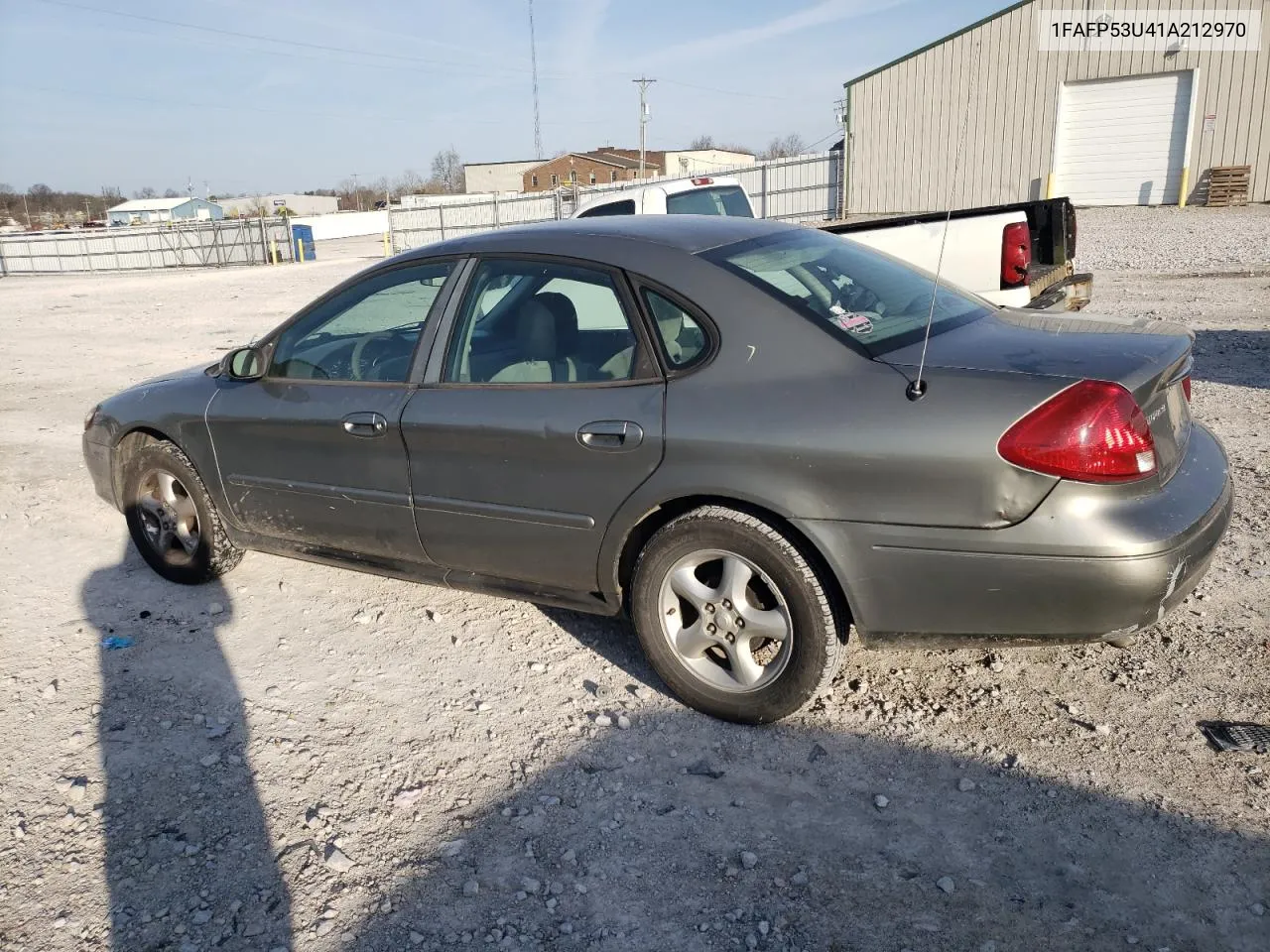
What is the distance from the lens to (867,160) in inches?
1220

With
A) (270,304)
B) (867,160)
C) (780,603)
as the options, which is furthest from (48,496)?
(867,160)

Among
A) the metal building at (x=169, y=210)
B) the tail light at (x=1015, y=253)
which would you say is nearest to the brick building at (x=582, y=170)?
the metal building at (x=169, y=210)

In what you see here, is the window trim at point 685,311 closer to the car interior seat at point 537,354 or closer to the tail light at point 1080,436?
the car interior seat at point 537,354

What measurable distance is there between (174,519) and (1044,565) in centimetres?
398

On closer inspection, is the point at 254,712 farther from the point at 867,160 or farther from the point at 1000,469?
the point at 867,160

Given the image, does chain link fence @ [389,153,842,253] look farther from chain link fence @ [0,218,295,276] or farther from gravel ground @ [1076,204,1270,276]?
gravel ground @ [1076,204,1270,276]

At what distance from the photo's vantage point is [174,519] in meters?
4.72

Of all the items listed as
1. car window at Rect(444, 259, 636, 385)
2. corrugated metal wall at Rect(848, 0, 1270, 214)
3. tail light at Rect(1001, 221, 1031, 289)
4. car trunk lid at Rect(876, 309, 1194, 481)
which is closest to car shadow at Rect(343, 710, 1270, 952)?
car trunk lid at Rect(876, 309, 1194, 481)

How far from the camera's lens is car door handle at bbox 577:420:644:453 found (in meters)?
3.16

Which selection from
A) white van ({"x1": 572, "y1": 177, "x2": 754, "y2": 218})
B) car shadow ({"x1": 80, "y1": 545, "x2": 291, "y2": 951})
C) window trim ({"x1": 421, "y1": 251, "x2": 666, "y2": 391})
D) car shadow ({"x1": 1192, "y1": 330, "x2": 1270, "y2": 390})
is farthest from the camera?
white van ({"x1": 572, "y1": 177, "x2": 754, "y2": 218})

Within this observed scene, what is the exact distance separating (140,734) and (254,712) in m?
0.38

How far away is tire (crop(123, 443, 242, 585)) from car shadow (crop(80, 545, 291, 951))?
0.78ft

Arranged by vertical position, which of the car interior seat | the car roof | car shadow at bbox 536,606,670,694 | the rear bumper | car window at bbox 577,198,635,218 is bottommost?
car shadow at bbox 536,606,670,694

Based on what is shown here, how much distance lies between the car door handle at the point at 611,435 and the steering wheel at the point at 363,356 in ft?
3.92
